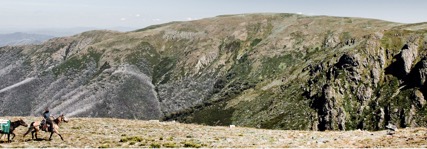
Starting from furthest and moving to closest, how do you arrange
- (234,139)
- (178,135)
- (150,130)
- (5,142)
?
(150,130)
(178,135)
(234,139)
(5,142)

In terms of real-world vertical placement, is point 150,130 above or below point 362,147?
below

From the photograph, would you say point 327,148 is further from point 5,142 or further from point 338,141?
point 5,142

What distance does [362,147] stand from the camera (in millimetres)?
34375

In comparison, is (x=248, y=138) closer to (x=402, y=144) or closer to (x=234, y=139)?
(x=234, y=139)

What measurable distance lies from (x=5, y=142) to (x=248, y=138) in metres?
24.7

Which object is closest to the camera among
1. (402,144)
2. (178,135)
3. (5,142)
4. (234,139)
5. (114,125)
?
(402,144)

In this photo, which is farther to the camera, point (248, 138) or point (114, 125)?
point (114, 125)

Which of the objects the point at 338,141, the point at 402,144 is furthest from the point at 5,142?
the point at 402,144

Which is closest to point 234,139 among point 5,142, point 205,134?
point 205,134

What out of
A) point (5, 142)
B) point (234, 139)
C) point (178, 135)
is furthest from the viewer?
point (178, 135)

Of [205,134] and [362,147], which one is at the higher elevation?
[362,147]

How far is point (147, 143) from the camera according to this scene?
39.0 m

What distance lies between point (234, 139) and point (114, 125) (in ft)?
65.7

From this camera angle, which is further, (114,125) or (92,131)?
(114,125)
